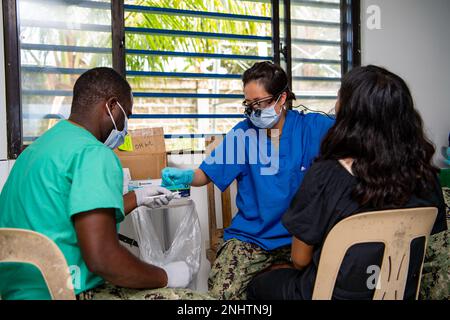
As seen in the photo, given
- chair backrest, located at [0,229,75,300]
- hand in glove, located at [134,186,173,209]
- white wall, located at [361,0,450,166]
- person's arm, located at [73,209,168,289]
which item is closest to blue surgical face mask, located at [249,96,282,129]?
hand in glove, located at [134,186,173,209]

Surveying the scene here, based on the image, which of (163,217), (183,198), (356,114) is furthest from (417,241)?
(163,217)

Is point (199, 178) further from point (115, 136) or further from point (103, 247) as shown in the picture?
point (103, 247)

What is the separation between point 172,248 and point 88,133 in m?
0.99

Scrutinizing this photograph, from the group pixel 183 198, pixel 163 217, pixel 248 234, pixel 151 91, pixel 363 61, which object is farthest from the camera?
pixel 363 61

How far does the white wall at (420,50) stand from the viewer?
9.93 feet

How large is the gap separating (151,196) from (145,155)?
25.3 inches

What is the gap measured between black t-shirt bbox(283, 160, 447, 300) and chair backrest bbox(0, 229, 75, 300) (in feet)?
1.87

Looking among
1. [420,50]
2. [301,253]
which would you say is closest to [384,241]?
[301,253]

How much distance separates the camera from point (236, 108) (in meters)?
2.80

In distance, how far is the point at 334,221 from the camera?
1073mm

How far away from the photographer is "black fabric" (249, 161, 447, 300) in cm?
105

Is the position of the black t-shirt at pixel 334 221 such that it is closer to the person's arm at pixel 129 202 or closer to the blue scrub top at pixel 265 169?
the blue scrub top at pixel 265 169
